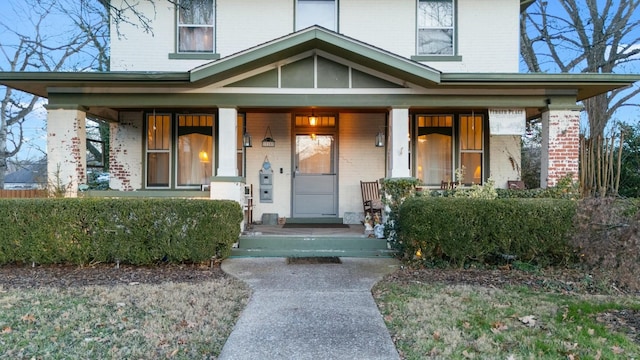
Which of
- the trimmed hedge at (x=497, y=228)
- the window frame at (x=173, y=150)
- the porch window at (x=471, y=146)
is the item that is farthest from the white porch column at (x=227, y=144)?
the porch window at (x=471, y=146)

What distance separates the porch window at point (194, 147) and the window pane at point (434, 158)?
4.98m

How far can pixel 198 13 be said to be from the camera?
30.0 feet

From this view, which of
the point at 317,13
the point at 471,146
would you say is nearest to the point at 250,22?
the point at 317,13

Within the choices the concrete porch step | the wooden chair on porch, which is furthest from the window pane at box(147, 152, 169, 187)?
the wooden chair on porch

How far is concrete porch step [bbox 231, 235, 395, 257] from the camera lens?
719 cm

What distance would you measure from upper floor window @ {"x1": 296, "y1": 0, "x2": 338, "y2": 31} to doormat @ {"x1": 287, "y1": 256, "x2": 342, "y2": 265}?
206 inches

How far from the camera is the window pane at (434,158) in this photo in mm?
9594

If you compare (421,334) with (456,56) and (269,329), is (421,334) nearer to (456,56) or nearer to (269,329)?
(269,329)

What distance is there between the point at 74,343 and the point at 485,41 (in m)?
9.30

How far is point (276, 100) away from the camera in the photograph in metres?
7.71

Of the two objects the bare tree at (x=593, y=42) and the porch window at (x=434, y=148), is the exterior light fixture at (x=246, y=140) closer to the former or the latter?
the porch window at (x=434, y=148)

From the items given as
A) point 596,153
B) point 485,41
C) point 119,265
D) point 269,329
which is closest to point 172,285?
point 119,265

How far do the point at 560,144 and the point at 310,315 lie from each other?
6.35m

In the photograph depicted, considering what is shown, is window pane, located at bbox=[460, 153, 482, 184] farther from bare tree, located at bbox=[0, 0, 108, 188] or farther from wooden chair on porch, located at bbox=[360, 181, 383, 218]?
bare tree, located at bbox=[0, 0, 108, 188]
